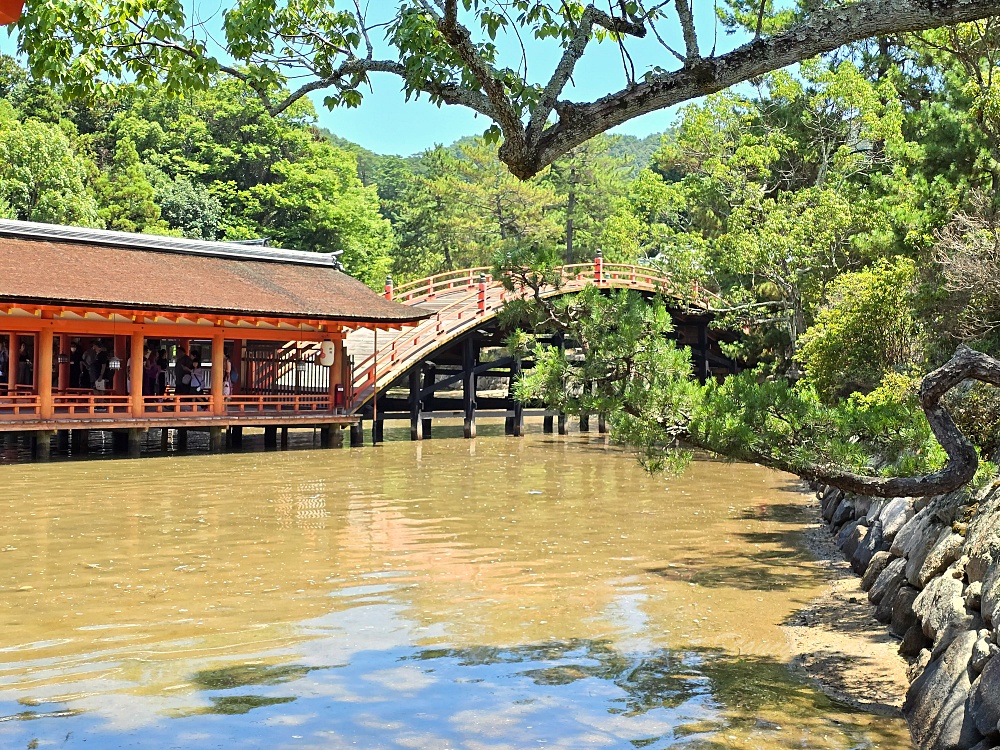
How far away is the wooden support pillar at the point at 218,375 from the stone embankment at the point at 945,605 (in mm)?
14354

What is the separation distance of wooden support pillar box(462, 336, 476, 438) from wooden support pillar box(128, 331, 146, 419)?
8.18 meters

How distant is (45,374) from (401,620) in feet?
42.4

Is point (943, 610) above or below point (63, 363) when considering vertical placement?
below

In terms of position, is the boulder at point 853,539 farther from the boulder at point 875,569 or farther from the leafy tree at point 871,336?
the leafy tree at point 871,336

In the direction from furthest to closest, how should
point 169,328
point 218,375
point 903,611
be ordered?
point 218,375
point 169,328
point 903,611

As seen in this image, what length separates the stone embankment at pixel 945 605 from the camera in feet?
17.7

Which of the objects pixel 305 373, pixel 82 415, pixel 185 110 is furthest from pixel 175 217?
pixel 82 415

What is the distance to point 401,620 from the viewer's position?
8625mm

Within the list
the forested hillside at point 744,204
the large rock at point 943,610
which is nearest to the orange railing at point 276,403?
the forested hillside at point 744,204

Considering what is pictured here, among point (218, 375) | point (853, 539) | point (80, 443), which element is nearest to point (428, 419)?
point (218, 375)

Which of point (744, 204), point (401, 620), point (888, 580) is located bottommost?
point (401, 620)

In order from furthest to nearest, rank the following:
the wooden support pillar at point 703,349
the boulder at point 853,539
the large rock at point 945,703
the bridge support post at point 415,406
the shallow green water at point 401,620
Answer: the wooden support pillar at point 703,349
the bridge support post at point 415,406
the boulder at point 853,539
the shallow green water at point 401,620
the large rock at point 945,703

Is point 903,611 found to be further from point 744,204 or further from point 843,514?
point 744,204

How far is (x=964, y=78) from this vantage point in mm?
15789
